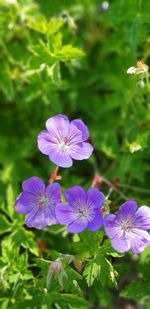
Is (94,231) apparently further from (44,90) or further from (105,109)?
(105,109)

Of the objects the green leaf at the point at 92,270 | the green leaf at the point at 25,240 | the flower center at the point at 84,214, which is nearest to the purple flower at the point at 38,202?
the flower center at the point at 84,214

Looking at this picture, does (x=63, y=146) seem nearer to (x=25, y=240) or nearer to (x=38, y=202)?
(x=38, y=202)

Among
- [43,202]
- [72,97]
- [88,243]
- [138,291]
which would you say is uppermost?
[72,97]

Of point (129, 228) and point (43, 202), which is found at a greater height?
point (43, 202)

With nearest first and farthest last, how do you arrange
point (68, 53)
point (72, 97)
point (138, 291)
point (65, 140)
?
point (65, 140) < point (138, 291) < point (68, 53) < point (72, 97)

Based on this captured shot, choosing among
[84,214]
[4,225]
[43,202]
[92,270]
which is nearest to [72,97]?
[4,225]

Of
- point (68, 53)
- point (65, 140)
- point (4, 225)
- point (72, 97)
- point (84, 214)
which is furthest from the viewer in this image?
point (72, 97)
